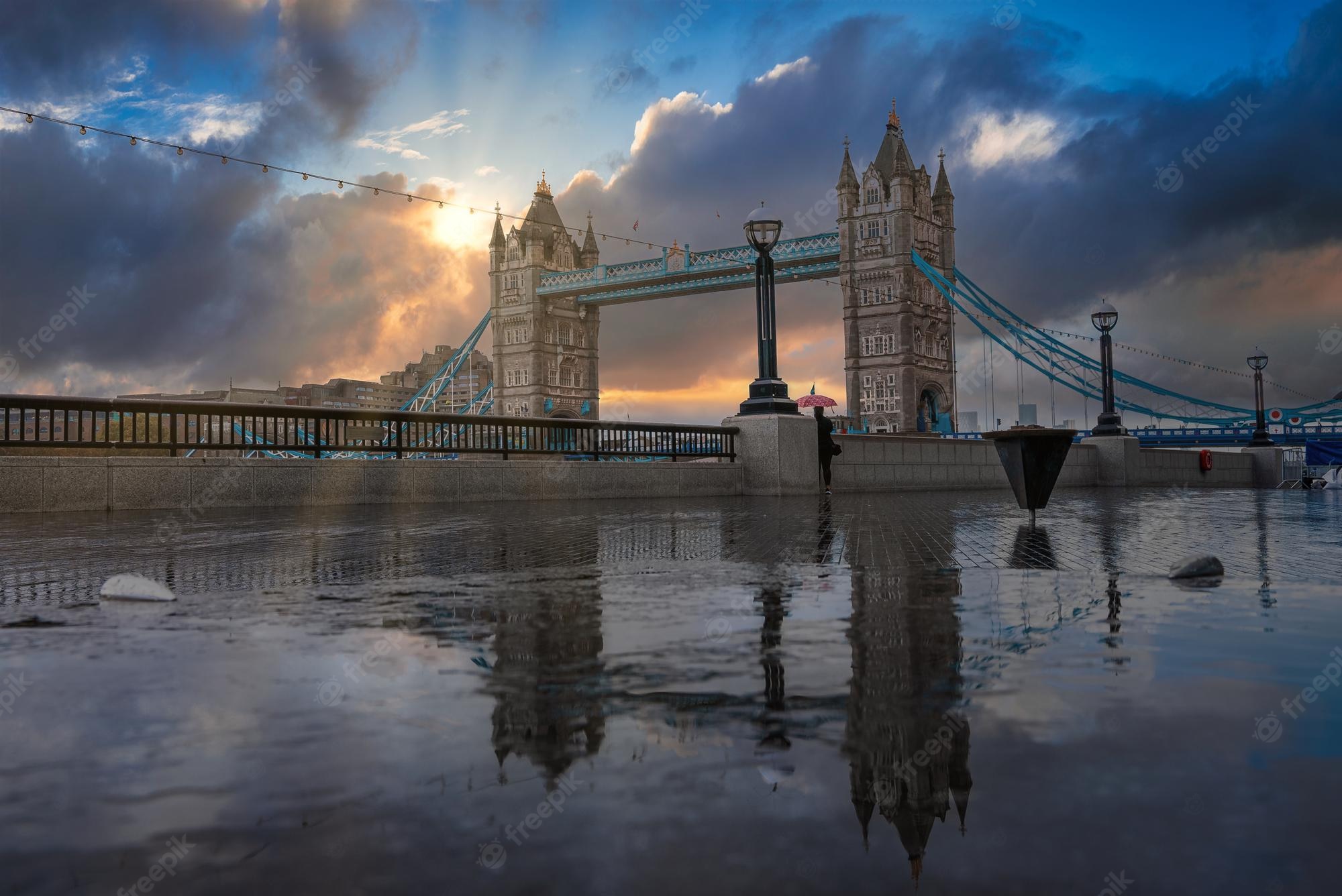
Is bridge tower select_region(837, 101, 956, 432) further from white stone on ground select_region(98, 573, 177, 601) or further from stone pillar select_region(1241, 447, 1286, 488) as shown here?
white stone on ground select_region(98, 573, 177, 601)

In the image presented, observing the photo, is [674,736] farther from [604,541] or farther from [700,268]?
[700,268]

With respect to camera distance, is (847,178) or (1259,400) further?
(847,178)

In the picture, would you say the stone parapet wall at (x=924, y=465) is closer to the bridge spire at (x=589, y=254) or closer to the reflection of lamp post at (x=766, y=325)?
the reflection of lamp post at (x=766, y=325)

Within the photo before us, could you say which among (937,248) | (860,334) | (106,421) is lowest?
(106,421)

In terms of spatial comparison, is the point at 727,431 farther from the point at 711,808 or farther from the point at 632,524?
the point at 711,808

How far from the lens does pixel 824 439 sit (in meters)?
15.8

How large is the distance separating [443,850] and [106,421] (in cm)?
1018

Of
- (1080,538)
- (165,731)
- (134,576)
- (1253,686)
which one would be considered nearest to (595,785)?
(165,731)

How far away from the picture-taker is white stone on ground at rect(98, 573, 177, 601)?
11.9ft

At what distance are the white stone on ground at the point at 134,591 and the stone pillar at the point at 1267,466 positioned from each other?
28.7 meters

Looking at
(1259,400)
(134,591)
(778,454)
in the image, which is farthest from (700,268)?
(134,591)

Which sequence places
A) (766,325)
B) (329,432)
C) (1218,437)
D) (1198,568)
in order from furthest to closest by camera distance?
(1218,437)
(766,325)
(329,432)
(1198,568)

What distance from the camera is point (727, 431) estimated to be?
15156 millimetres

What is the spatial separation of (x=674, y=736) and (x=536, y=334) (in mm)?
95787
